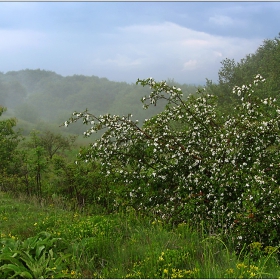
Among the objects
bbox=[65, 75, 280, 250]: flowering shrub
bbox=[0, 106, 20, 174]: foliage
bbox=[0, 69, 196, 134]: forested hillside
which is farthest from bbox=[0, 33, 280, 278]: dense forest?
bbox=[0, 69, 196, 134]: forested hillside

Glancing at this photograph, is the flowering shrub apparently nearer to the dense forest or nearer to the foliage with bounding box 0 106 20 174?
the dense forest

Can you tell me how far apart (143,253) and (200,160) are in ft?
10.3

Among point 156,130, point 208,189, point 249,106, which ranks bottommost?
point 208,189

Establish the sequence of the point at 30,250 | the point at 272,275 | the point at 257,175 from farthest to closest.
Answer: the point at 257,175 → the point at 30,250 → the point at 272,275

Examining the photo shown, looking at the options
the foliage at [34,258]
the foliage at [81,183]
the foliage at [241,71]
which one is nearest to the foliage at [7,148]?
the foliage at [81,183]

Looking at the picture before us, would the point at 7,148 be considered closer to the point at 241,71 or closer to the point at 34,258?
the point at 34,258

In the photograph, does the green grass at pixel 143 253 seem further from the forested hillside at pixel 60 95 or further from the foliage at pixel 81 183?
the forested hillside at pixel 60 95

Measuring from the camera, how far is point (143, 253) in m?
4.79

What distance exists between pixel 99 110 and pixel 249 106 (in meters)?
68.6

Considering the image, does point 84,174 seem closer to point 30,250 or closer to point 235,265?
point 30,250

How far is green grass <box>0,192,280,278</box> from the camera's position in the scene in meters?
4.16

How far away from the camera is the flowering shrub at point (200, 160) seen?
6.54 metres

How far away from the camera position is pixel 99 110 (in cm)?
7500

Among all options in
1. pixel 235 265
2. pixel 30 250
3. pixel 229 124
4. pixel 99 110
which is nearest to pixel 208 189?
pixel 229 124
